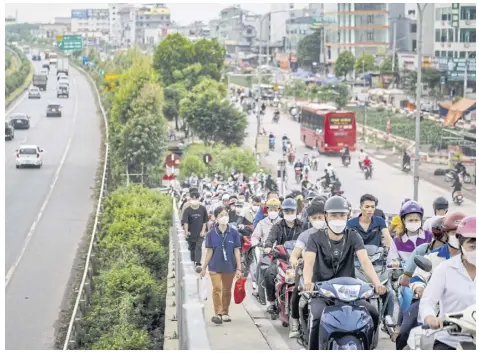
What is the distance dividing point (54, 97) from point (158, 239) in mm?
66656

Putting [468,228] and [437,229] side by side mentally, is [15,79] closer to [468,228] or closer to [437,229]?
[437,229]

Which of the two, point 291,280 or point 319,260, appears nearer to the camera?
point 319,260

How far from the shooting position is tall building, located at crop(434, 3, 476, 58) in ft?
230

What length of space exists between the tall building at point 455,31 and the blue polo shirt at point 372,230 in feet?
193

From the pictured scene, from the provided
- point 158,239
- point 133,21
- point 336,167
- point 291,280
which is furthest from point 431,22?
point 133,21

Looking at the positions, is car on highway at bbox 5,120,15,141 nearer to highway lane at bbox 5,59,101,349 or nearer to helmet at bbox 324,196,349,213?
highway lane at bbox 5,59,101,349

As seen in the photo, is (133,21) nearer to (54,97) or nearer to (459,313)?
(54,97)

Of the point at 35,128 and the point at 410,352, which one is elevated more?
the point at 410,352

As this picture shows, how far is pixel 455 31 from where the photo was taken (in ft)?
241

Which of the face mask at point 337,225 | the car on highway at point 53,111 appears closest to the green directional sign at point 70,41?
the car on highway at point 53,111

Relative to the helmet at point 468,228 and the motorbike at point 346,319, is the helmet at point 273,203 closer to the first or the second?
the motorbike at point 346,319

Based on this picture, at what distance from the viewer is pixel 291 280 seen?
1063 cm

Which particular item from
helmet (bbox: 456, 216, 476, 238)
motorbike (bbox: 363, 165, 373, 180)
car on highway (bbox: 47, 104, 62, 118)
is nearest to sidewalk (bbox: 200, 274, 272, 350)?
helmet (bbox: 456, 216, 476, 238)

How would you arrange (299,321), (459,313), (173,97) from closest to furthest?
(459,313), (299,321), (173,97)
